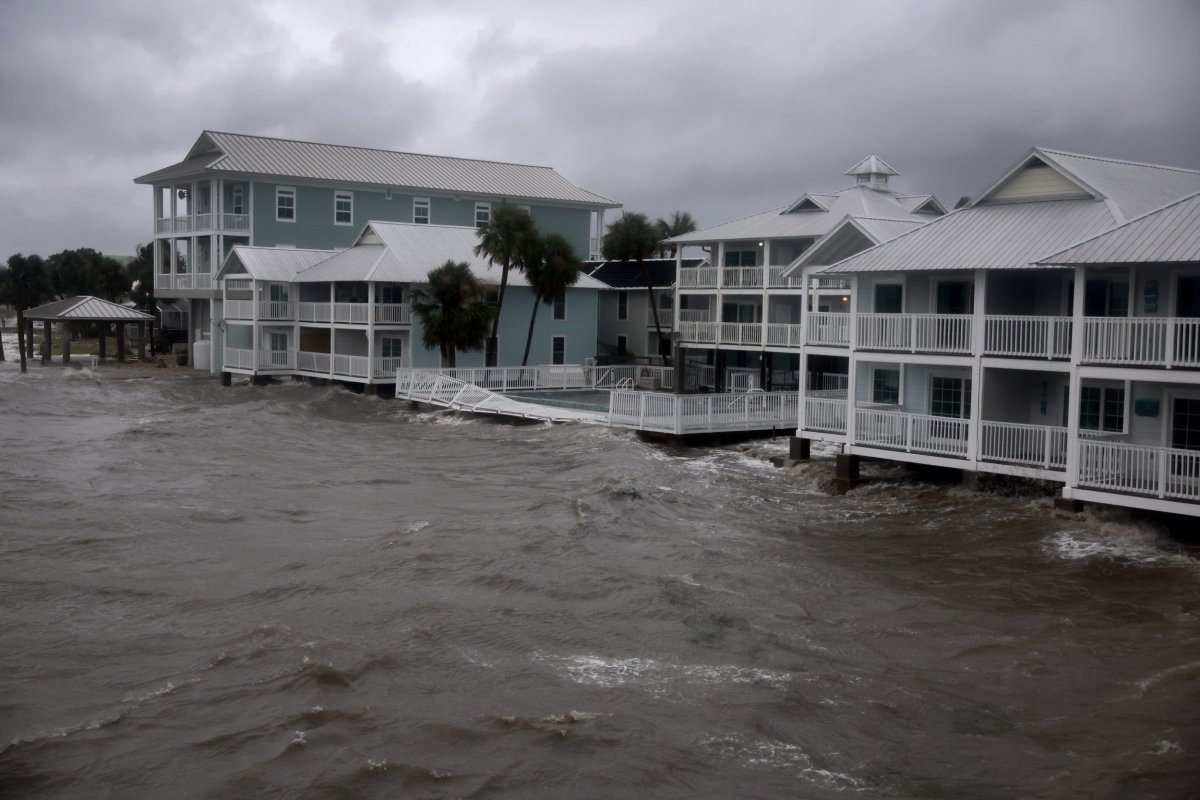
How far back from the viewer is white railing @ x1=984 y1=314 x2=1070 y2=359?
23.8m

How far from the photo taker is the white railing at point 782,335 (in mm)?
42719

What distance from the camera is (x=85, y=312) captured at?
6231 centimetres

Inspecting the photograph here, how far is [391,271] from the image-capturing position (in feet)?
155

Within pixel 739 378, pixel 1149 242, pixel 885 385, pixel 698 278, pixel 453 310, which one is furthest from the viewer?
pixel 698 278

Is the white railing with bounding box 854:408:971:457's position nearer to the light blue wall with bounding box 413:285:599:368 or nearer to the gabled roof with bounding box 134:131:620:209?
the light blue wall with bounding box 413:285:599:368

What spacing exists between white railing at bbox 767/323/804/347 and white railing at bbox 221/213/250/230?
92.9ft

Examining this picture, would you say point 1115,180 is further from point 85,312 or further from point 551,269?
point 85,312

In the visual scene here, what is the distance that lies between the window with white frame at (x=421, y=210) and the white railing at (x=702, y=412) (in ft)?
101

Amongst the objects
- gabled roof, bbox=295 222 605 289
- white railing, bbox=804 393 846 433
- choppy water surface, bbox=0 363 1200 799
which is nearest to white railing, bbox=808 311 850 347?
white railing, bbox=804 393 846 433

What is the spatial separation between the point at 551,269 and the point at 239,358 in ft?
49.8

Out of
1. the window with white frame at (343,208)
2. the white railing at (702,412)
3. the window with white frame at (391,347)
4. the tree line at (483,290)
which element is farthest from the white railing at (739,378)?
the window with white frame at (343,208)

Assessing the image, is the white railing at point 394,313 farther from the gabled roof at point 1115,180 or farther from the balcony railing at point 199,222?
the gabled roof at point 1115,180

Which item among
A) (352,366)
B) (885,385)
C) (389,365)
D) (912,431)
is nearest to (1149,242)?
(912,431)

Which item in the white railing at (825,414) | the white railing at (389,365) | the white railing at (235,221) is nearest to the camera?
the white railing at (825,414)
